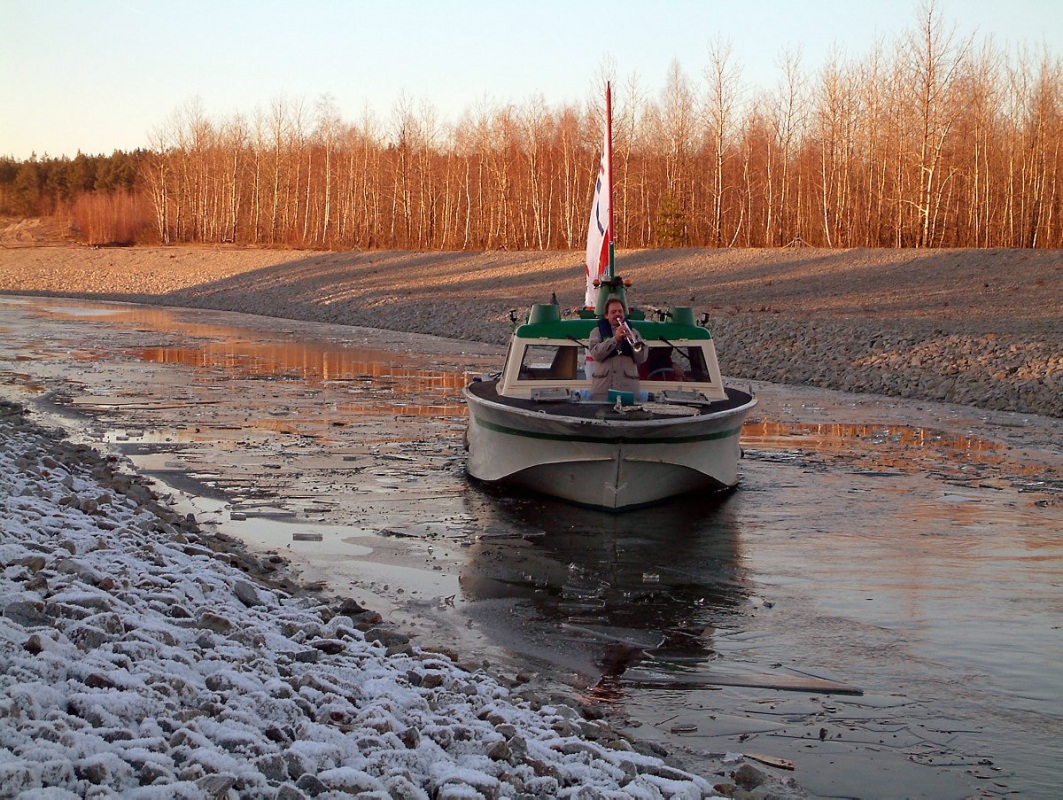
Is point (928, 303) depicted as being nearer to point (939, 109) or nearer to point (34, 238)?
point (939, 109)

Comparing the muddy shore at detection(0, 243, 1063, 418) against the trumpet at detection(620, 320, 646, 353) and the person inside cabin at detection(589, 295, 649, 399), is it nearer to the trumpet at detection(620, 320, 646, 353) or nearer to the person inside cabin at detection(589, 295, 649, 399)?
the person inside cabin at detection(589, 295, 649, 399)

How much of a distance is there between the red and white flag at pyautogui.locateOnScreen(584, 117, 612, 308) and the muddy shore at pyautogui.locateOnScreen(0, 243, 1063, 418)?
8.77 meters

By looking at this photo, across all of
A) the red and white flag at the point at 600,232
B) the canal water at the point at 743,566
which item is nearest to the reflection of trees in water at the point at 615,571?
the canal water at the point at 743,566

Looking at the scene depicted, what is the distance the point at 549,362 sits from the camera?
1380cm

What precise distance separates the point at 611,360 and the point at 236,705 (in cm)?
808

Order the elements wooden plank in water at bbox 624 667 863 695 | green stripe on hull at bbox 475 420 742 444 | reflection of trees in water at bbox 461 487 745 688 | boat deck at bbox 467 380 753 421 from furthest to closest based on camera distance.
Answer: boat deck at bbox 467 380 753 421, green stripe on hull at bbox 475 420 742 444, reflection of trees in water at bbox 461 487 745 688, wooden plank in water at bbox 624 667 863 695

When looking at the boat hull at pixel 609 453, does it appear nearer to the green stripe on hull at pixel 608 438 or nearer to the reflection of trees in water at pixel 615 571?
the green stripe on hull at pixel 608 438

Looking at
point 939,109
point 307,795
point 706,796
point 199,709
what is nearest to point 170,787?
point 307,795

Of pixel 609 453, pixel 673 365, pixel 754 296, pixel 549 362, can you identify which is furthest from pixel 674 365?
pixel 754 296

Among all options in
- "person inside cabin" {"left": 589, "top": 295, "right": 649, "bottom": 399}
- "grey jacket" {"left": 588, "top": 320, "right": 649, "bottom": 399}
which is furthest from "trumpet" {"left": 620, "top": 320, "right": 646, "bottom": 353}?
"grey jacket" {"left": 588, "top": 320, "right": 649, "bottom": 399}

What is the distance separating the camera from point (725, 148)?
65.4 metres

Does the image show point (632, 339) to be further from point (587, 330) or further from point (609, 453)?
point (587, 330)

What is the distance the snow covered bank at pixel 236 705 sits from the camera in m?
4.21

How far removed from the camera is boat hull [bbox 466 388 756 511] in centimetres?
1148
